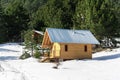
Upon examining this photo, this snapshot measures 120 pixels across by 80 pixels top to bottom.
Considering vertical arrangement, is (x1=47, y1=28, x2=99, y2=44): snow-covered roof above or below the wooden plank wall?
above

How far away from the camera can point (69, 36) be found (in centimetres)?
4225

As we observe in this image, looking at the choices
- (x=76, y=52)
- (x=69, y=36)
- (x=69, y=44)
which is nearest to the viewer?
(x=69, y=44)

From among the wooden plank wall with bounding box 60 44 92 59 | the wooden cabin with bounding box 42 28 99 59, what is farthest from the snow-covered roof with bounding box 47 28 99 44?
the wooden plank wall with bounding box 60 44 92 59

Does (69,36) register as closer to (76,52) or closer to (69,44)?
(69,44)

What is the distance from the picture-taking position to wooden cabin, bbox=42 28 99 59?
40719 mm

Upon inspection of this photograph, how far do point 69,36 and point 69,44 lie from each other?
1489 millimetres

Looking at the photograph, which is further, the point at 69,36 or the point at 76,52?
the point at 69,36

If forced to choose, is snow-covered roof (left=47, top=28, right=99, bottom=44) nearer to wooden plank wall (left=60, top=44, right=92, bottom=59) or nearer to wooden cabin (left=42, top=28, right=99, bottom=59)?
wooden cabin (left=42, top=28, right=99, bottom=59)

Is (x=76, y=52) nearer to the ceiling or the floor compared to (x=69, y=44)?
nearer to the floor

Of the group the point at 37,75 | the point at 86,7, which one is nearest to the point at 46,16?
the point at 86,7

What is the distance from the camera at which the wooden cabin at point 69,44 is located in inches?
1603

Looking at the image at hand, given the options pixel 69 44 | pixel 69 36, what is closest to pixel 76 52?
pixel 69 44

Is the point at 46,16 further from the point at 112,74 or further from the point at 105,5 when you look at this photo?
the point at 112,74

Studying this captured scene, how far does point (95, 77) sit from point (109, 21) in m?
27.3
